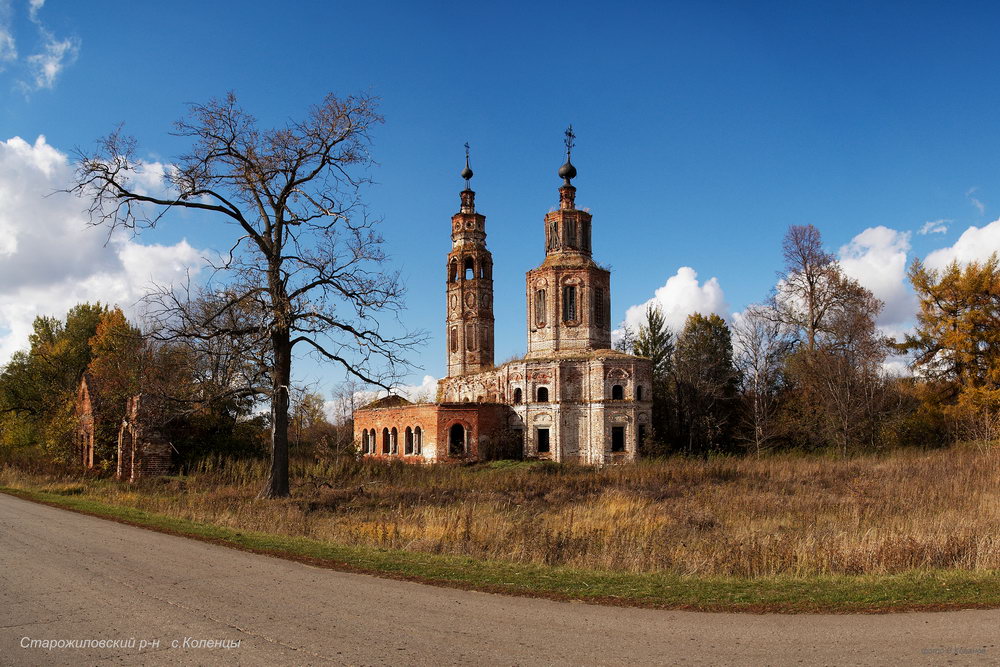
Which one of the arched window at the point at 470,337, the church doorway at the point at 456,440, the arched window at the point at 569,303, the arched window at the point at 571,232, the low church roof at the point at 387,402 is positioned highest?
the arched window at the point at 571,232

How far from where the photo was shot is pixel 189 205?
16.2m

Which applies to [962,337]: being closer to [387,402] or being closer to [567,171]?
[567,171]

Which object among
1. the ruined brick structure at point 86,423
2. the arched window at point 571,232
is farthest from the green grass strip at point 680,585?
the arched window at point 571,232

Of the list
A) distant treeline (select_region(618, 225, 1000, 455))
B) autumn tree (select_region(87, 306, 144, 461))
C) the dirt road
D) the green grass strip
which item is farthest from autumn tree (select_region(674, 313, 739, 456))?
the dirt road

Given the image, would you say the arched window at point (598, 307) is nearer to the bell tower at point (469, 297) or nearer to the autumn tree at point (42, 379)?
the bell tower at point (469, 297)

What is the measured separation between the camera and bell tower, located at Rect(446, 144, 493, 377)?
45.4 metres

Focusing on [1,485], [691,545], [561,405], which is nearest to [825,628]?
[691,545]

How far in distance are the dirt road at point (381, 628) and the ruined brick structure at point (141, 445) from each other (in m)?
16.5

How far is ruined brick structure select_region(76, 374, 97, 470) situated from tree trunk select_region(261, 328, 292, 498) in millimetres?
13560

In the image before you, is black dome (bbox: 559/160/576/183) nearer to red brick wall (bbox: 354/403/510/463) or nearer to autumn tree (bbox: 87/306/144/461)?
red brick wall (bbox: 354/403/510/463)

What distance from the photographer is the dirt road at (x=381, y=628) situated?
18.1 ft

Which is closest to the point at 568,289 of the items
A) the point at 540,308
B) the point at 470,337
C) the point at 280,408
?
the point at 540,308

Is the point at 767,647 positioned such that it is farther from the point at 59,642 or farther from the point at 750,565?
the point at 59,642

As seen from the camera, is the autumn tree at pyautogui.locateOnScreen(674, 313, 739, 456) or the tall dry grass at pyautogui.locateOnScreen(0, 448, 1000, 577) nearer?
Answer: the tall dry grass at pyautogui.locateOnScreen(0, 448, 1000, 577)
